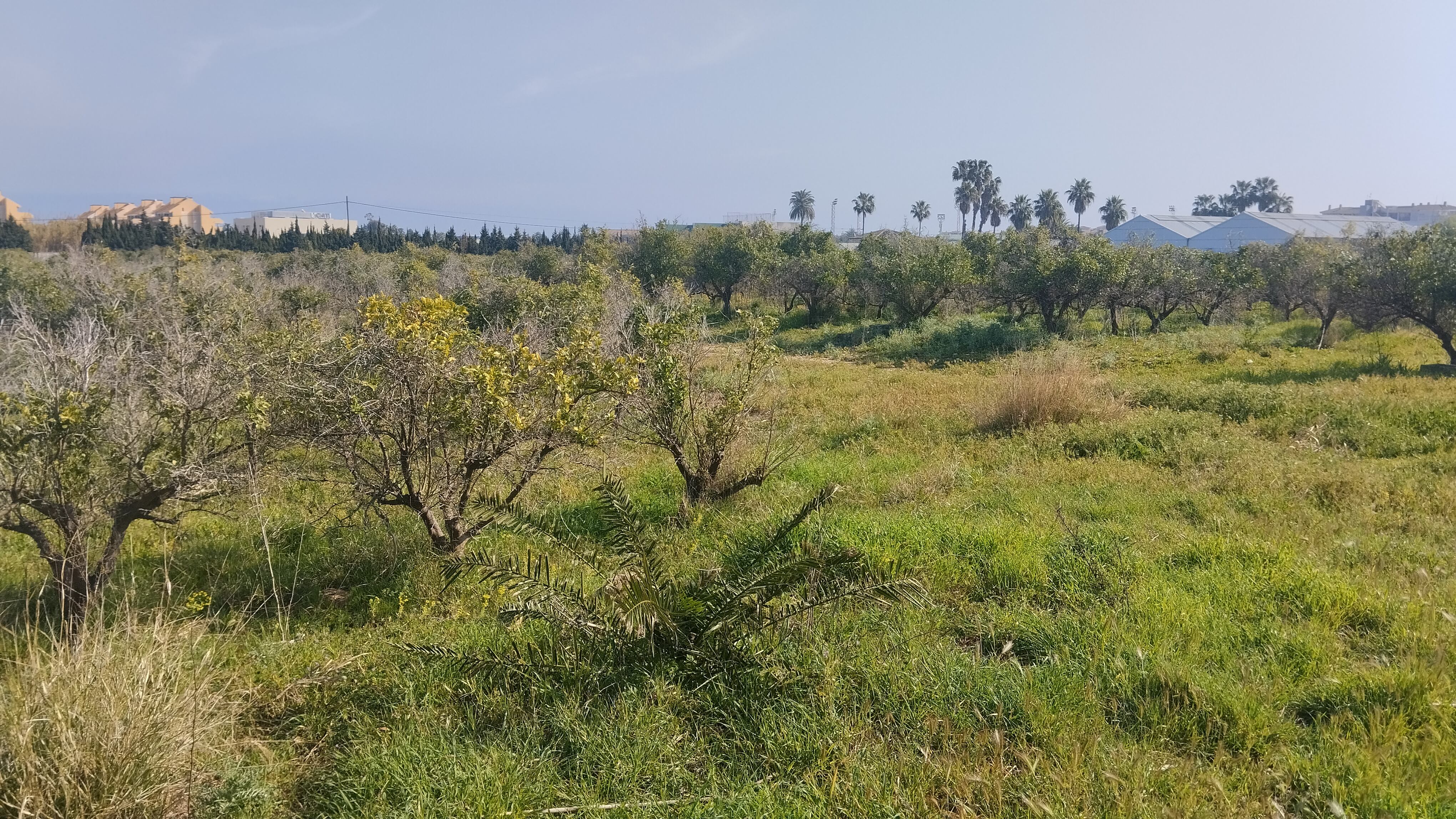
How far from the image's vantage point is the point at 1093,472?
23.5 feet

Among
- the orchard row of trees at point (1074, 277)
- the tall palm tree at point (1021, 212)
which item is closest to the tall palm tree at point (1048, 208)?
the tall palm tree at point (1021, 212)

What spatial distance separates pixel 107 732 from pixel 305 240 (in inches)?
2036

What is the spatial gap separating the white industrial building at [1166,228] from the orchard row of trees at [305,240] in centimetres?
4496

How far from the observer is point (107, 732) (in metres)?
2.64

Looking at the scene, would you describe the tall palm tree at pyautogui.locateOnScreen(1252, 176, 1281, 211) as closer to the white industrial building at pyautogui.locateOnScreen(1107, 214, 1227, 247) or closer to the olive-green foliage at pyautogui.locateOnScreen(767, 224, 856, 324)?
the white industrial building at pyautogui.locateOnScreen(1107, 214, 1227, 247)

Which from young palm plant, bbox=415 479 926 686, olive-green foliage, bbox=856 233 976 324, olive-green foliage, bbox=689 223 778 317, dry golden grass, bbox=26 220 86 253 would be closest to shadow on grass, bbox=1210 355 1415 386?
olive-green foliage, bbox=856 233 976 324

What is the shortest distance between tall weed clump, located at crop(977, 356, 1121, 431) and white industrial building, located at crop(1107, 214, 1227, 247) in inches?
2026

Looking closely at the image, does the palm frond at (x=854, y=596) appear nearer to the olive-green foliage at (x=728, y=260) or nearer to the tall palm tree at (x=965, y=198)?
the olive-green foliage at (x=728, y=260)

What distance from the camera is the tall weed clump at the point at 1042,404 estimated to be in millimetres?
9406

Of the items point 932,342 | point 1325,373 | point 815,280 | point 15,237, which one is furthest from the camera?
point 15,237

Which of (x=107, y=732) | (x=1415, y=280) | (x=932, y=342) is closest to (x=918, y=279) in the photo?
(x=932, y=342)

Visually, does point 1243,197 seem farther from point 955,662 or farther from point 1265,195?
point 955,662

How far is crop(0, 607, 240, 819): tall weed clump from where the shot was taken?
254 cm

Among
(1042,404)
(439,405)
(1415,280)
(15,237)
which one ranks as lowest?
(1042,404)
